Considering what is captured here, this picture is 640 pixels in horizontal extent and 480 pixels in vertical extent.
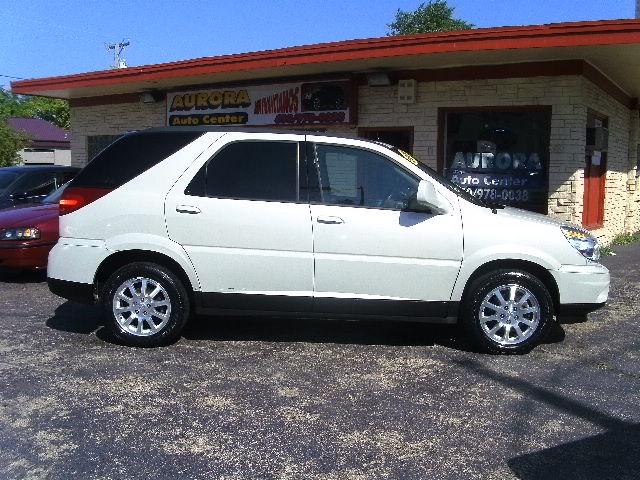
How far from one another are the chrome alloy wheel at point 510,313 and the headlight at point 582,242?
0.57 meters

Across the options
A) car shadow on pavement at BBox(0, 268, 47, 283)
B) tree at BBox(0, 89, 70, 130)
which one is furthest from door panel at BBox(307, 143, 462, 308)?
tree at BBox(0, 89, 70, 130)

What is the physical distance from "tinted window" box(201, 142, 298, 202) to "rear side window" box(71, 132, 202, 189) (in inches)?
14.4

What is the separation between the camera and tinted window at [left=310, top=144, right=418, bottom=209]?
18.3ft

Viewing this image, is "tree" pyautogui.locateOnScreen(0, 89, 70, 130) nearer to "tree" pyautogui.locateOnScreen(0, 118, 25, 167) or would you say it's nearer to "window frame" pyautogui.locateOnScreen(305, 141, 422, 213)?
"tree" pyautogui.locateOnScreen(0, 118, 25, 167)

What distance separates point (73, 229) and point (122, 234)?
1.54ft

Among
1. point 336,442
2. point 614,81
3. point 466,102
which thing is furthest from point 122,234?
point 614,81

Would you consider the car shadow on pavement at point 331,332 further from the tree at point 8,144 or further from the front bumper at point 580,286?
the tree at point 8,144

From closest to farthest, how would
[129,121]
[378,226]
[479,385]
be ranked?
[479,385]
[378,226]
[129,121]

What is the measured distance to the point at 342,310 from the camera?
5.58 m

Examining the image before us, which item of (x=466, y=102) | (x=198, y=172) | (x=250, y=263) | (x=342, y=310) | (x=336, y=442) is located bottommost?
(x=336, y=442)

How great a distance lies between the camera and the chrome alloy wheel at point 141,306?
225 inches

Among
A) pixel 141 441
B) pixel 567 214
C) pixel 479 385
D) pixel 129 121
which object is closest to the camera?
pixel 141 441

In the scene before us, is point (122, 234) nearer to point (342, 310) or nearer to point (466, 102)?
point (342, 310)

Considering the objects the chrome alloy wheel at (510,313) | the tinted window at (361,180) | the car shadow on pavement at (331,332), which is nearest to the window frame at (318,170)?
the tinted window at (361,180)
